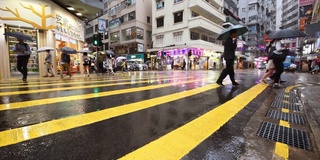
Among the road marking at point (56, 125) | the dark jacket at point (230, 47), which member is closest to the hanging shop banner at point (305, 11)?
the dark jacket at point (230, 47)

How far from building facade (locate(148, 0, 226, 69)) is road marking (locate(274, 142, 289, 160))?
2743 centimetres

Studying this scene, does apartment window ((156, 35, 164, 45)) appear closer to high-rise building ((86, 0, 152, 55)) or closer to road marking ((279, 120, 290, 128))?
high-rise building ((86, 0, 152, 55))

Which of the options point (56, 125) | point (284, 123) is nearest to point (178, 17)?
point (284, 123)

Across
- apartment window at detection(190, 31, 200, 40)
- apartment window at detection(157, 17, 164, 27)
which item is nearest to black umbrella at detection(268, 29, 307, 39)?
apartment window at detection(190, 31, 200, 40)

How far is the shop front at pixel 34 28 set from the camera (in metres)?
11.0

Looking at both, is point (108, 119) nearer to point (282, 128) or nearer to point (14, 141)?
point (14, 141)

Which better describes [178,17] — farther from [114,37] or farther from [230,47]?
[230,47]

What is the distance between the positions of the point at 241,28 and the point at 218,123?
4444mm

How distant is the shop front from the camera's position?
1104 centimetres

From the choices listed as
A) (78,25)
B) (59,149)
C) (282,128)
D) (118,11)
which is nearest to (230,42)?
(282,128)

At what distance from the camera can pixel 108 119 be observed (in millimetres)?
2312

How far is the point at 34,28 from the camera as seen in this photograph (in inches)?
483

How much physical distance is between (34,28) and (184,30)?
73.3 ft

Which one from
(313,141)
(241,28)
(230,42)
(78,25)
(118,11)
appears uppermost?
(118,11)
